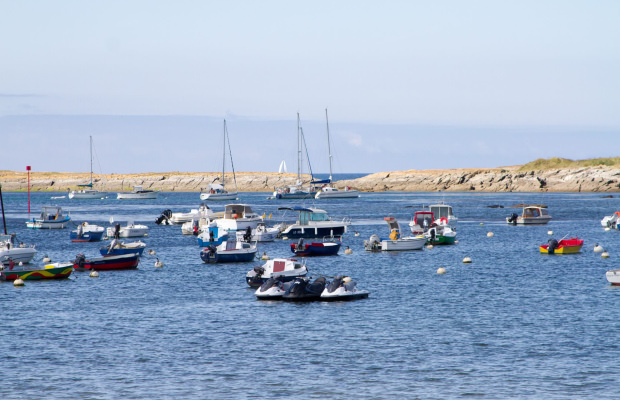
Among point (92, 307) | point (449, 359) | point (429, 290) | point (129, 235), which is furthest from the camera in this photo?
point (129, 235)

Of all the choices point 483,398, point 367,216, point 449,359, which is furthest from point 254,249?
point 367,216

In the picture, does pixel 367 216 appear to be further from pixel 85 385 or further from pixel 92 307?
pixel 85 385

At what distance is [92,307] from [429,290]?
2077 cm

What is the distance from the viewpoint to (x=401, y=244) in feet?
237

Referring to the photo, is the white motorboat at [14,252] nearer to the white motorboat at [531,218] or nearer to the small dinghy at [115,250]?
the small dinghy at [115,250]

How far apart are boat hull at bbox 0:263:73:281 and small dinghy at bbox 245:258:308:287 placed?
46.1 ft

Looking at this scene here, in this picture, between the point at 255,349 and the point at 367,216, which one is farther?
the point at 367,216

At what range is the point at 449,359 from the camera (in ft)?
102

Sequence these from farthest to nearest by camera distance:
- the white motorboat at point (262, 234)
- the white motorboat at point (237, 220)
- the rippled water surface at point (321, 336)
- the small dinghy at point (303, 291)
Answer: the white motorboat at point (237, 220)
the white motorboat at point (262, 234)
the small dinghy at point (303, 291)
the rippled water surface at point (321, 336)

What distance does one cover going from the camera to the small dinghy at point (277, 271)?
48.1 meters

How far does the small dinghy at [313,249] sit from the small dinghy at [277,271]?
1794 cm

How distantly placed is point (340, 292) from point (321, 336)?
29.5 ft

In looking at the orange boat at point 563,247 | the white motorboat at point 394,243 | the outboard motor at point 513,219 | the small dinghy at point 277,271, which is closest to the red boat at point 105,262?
the small dinghy at point 277,271

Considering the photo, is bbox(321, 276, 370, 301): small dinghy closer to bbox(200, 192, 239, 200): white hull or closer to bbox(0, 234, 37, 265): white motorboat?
bbox(0, 234, 37, 265): white motorboat
